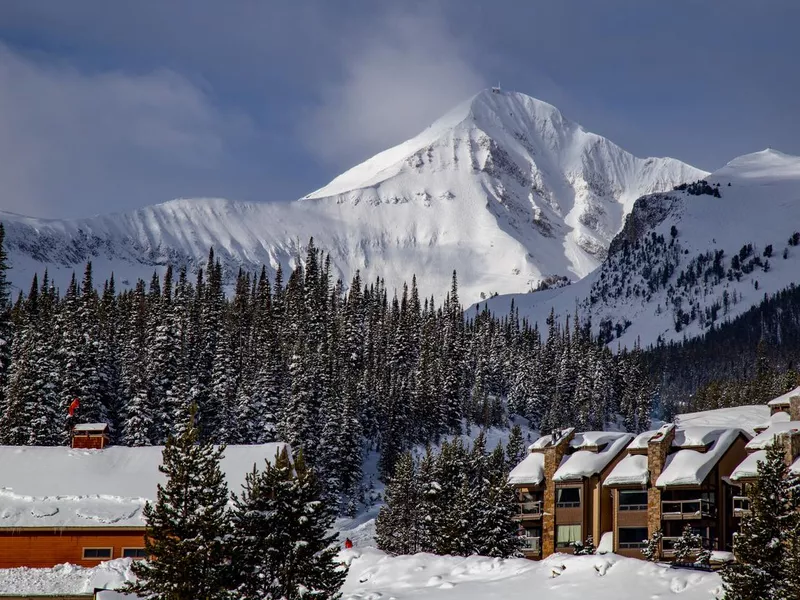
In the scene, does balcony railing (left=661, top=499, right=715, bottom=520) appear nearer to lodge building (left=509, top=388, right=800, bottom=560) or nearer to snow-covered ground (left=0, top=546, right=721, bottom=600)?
lodge building (left=509, top=388, right=800, bottom=560)

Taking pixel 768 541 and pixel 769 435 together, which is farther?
pixel 769 435

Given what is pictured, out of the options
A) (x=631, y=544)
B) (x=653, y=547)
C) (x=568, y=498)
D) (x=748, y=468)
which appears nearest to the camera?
(x=653, y=547)

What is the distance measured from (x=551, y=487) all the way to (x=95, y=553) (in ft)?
92.6

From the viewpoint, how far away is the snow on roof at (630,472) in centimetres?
5938

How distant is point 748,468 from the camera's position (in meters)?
55.2

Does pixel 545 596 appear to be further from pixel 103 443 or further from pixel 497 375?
pixel 497 375

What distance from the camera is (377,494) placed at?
10650 cm

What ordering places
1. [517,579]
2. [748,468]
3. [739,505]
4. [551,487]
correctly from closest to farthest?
[517,579]
[748,468]
[739,505]
[551,487]

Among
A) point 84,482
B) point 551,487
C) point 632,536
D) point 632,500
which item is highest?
point 84,482

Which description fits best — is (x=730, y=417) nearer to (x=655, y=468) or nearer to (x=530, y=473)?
(x=530, y=473)

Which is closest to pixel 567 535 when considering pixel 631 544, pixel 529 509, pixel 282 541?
pixel 529 509

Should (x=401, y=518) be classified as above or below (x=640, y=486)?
below

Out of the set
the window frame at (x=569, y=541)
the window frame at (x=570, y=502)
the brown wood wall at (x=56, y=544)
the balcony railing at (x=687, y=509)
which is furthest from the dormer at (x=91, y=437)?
the balcony railing at (x=687, y=509)

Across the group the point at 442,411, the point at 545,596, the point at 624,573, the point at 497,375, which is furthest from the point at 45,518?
the point at 497,375
